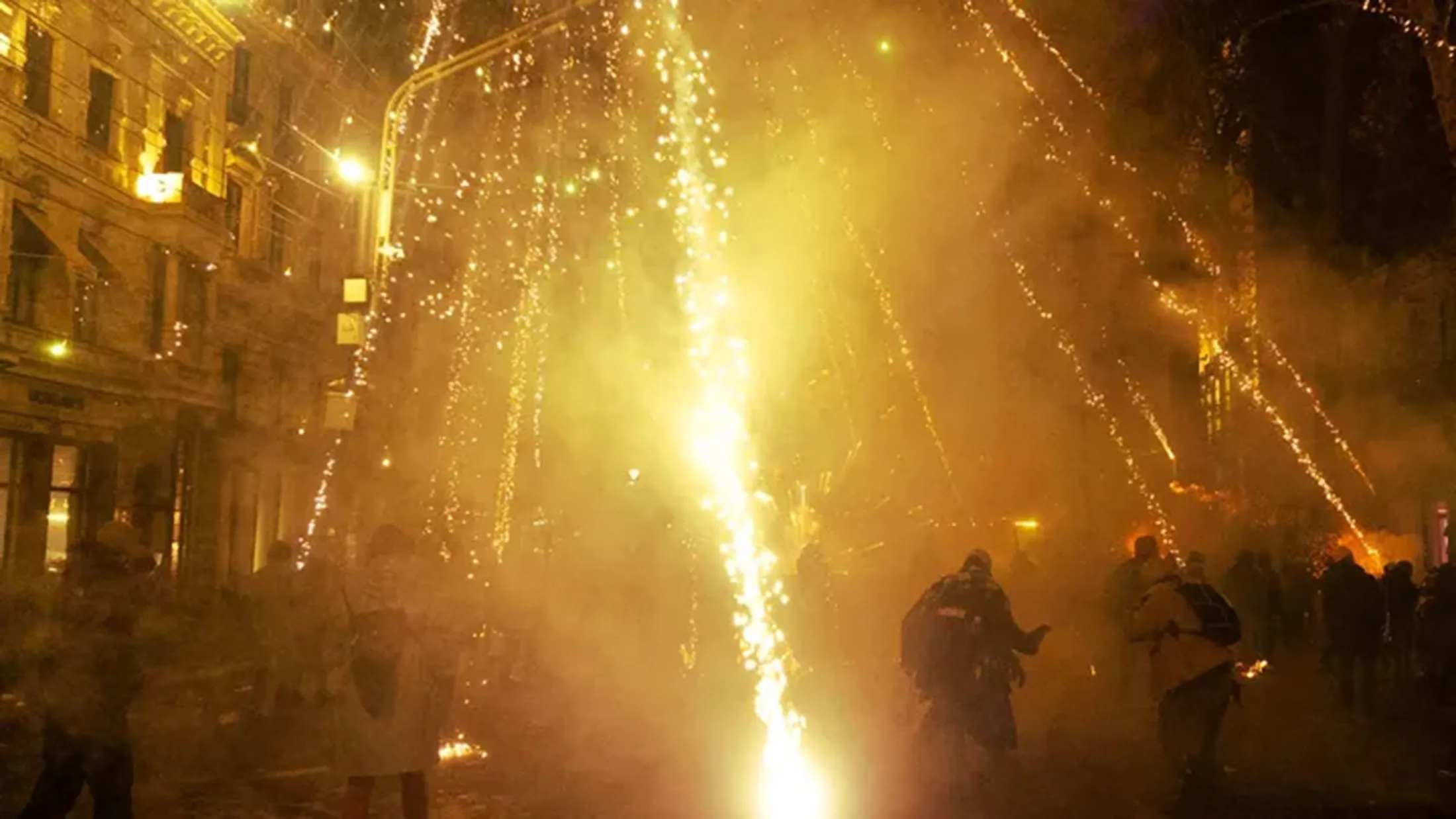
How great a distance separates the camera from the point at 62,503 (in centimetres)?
1611

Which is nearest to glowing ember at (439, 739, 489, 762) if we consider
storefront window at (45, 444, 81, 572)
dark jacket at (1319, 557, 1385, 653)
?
dark jacket at (1319, 557, 1385, 653)

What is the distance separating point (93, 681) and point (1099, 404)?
23.0 meters

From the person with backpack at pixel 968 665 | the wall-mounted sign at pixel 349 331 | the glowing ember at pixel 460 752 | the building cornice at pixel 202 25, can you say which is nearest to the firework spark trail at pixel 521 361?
the building cornice at pixel 202 25

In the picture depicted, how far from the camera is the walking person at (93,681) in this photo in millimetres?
4914

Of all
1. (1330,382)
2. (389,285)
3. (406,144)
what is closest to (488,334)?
(389,285)

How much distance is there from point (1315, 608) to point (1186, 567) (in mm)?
9153

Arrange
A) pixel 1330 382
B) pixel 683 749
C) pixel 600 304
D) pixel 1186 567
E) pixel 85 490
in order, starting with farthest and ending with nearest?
pixel 600 304
pixel 1330 382
pixel 85 490
pixel 683 749
pixel 1186 567

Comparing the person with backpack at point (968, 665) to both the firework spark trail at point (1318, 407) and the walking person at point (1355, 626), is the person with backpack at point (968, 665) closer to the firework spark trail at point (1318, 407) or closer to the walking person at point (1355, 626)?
the walking person at point (1355, 626)

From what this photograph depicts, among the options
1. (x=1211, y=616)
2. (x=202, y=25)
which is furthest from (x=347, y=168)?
(x=1211, y=616)

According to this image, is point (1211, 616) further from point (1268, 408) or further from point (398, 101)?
point (1268, 408)

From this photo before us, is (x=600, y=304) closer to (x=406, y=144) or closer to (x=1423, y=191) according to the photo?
(x=406, y=144)

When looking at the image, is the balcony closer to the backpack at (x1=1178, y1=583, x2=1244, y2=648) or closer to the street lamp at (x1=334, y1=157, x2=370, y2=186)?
the street lamp at (x1=334, y1=157, x2=370, y2=186)

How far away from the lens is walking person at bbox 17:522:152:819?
4914 mm

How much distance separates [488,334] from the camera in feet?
106
